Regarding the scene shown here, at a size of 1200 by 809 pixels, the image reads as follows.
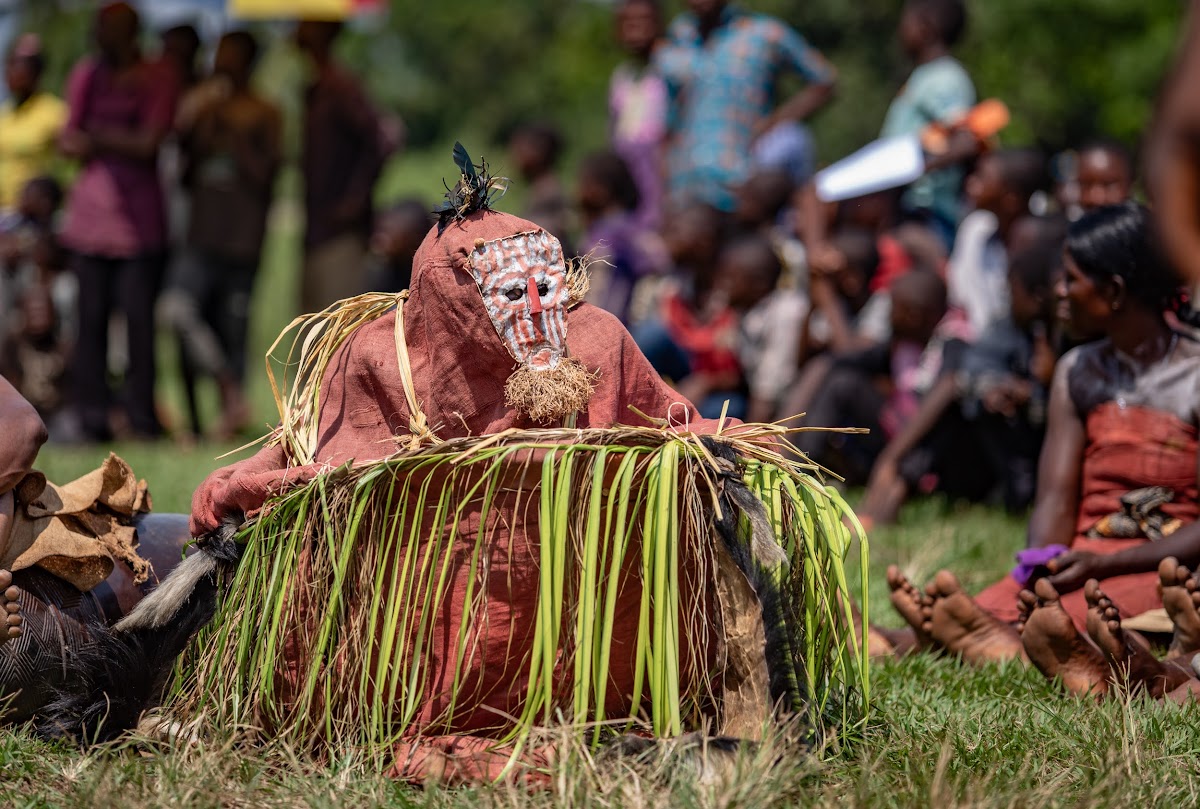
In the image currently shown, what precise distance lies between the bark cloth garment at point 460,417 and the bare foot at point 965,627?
106 centimetres

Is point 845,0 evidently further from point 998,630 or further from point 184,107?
point 998,630

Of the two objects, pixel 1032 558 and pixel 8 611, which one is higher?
pixel 8 611

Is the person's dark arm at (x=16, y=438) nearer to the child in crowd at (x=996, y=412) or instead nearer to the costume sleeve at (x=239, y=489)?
the costume sleeve at (x=239, y=489)

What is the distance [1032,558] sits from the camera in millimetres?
3877

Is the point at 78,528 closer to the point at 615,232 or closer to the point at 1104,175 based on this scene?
the point at 1104,175

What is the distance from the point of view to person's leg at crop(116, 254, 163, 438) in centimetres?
833

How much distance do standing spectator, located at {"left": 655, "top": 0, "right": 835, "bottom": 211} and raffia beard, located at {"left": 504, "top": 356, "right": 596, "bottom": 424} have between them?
5093 mm

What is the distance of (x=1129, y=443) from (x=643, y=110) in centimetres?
523

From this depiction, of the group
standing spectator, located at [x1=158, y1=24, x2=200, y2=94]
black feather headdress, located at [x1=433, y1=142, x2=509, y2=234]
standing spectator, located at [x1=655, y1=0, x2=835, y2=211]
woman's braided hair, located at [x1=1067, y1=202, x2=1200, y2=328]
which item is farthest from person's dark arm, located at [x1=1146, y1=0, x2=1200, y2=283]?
standing spectator, located at [x1=158, y1=24, x2=200, y2=94]

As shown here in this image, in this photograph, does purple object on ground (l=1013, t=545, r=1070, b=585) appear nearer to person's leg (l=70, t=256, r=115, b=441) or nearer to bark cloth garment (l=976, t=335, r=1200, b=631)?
bark cloth garment (l=976, t=335, r=1200, b=631)

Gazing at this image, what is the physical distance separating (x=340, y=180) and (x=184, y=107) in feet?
3.14

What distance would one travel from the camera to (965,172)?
7.52 m

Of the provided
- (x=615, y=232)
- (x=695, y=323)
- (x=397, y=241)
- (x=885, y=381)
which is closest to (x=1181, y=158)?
(x=885, y=381)

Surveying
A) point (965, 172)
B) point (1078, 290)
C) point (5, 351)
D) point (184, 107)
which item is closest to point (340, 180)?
point (184, 107)
